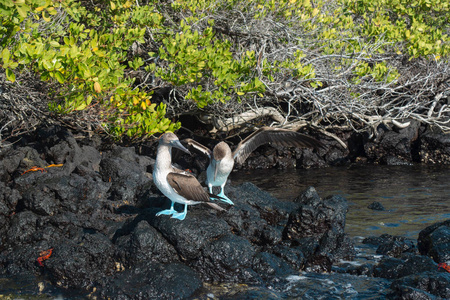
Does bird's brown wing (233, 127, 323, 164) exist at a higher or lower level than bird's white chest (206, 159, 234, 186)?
higher

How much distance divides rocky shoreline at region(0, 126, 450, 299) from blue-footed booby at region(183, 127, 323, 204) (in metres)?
0.40

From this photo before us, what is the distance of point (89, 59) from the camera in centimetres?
759

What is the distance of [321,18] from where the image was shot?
1303 centimetres

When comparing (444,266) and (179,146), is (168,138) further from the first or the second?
(444,266)

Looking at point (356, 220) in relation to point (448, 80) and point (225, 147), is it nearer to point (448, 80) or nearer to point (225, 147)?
point (225, 147)

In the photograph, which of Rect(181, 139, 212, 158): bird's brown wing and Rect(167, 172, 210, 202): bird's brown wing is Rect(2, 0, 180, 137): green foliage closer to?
Rect(181, 139, 212, 158): bird's brown wing

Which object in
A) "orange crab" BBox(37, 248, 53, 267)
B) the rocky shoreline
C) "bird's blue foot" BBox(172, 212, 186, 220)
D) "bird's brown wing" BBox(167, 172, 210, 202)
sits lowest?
"orange crab" BBox(37, 248, 53, 267)

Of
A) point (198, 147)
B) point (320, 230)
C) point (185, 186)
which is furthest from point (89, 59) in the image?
point (320, 230)

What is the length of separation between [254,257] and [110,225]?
2299 millimetres

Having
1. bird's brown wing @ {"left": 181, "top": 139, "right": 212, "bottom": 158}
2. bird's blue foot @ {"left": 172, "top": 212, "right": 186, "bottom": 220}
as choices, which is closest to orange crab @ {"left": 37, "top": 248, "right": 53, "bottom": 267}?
bird's blue foot @ {"left": 172, "top": 212, "right": 186, "bottom": 220}

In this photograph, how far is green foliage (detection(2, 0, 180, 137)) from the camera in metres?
6.63

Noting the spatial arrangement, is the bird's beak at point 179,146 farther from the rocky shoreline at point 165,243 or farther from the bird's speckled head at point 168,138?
the rocky shoreline at point 165,243

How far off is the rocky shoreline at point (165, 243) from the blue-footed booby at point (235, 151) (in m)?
0.40

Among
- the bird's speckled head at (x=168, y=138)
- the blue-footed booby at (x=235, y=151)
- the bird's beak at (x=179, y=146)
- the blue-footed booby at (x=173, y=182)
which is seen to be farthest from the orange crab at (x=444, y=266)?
the bird's speckled head at (x=168, y=138)
